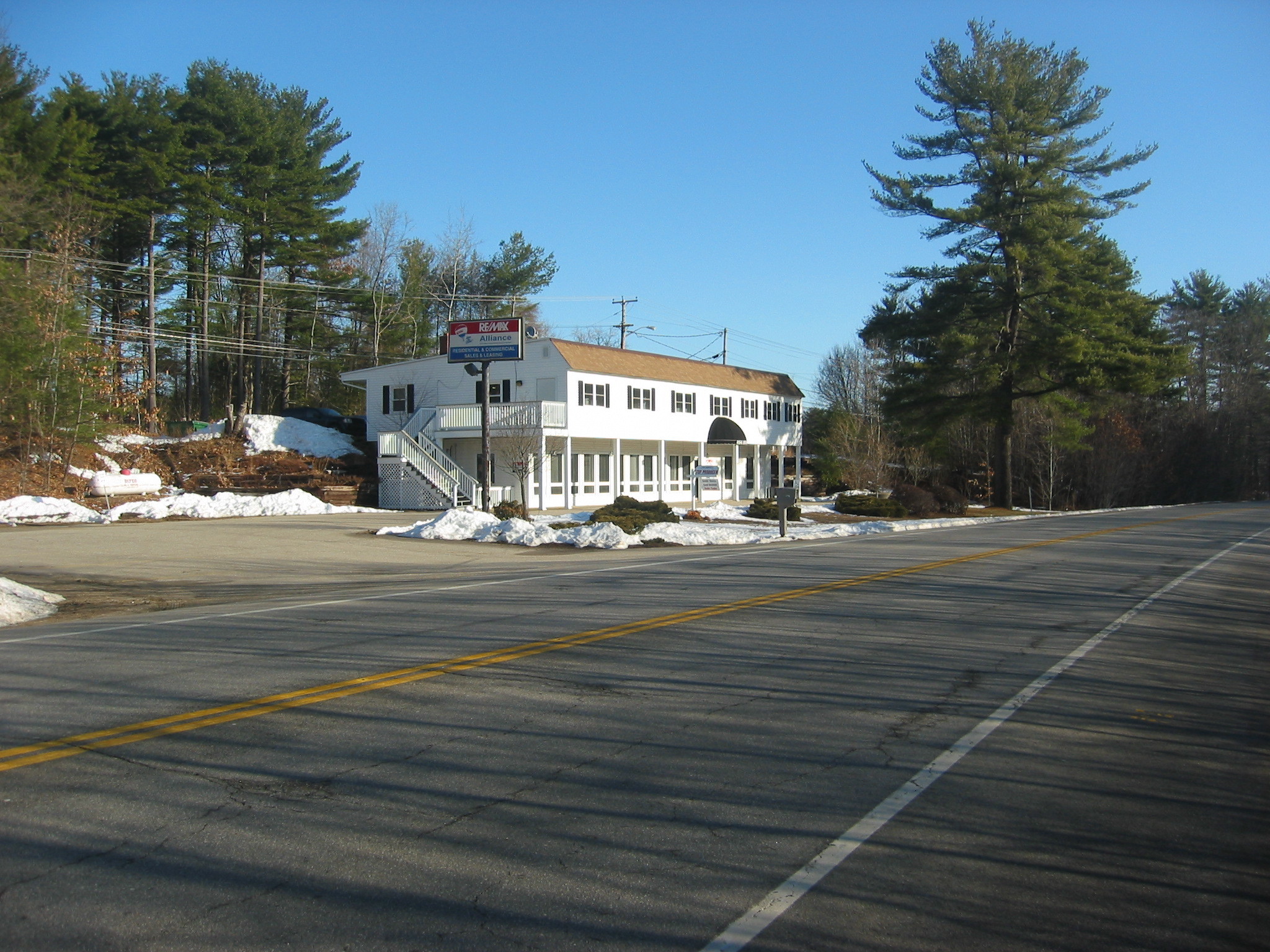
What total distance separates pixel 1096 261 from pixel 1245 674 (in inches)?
1727

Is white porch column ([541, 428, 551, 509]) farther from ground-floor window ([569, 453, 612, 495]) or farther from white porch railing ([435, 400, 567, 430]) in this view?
ground-floor window ([569, 453, 612, 495])

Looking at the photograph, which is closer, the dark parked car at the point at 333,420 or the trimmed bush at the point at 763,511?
the trimmed bush at the point at 763,511

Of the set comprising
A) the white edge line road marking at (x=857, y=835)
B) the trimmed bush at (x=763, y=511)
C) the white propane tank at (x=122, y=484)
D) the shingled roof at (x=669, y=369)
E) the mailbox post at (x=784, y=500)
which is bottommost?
the white edge line road marking at (x=857, y=835)

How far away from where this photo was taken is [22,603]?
1244cm

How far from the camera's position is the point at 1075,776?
554 centimetres

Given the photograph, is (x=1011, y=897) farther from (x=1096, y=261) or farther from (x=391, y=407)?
(x=1096, y=261)

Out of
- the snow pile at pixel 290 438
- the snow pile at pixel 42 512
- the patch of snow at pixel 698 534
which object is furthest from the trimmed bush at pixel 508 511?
the snow pile at pixel 290 438

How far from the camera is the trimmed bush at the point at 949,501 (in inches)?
1565

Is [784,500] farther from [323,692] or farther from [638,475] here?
[638,475]

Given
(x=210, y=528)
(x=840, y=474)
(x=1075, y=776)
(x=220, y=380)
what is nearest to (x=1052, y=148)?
(x=840, y=474)

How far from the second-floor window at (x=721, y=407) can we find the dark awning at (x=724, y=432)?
313 mm

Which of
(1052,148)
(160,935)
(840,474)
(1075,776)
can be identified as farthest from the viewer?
(840,474)

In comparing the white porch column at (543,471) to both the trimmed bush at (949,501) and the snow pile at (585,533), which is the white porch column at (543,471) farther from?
the trimmed bush at (949,501)

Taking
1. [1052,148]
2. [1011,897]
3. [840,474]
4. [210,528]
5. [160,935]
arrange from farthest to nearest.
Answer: [840,474] < [1052,148] < [210,528] < [1011,897] < [160,935]
